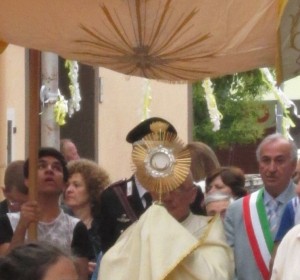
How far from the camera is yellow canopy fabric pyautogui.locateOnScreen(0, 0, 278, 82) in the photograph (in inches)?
217

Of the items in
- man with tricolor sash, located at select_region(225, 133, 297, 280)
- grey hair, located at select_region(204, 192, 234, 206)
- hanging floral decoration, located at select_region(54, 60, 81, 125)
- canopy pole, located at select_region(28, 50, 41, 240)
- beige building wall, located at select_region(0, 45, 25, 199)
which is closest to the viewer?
canopy pole, located at select_region(28, 50, 41, 240)

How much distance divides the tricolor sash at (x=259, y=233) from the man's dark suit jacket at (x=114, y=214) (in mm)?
567

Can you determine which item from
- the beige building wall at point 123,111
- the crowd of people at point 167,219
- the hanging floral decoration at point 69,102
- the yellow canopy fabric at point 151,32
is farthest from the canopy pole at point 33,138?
the beige building wall at point 123,111

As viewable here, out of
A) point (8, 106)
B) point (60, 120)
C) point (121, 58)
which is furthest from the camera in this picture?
point (8, 106)

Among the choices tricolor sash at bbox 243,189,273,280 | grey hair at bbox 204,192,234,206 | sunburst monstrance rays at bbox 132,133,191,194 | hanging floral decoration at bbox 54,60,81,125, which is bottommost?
tricolor sash at bbox 243,189,273,280

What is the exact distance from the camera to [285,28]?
5379 millimetres

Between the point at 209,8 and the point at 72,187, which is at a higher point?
the point at 209,8

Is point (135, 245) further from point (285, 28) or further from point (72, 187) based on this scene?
point (72, 187)

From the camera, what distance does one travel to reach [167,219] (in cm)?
544

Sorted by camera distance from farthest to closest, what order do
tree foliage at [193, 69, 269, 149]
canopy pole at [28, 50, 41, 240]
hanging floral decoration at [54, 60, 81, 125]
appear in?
tree foliage at [193, 69, 269, 149] → hanging floral decoration at [54, 60, 81, 125] → canopy pole at [28, 50, 41, 240]

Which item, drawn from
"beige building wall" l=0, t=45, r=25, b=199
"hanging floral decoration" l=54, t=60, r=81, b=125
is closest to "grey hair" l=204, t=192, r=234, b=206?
"hanging floral decoration" l=54, t=60, r=81, b=125

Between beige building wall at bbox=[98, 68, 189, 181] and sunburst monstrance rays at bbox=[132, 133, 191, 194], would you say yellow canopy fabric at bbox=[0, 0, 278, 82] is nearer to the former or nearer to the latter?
sunburst monstrance rays at bbox=[132, 133, 191, 194]

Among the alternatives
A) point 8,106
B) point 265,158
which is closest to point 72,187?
point 265,158

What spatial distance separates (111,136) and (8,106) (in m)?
3.40
